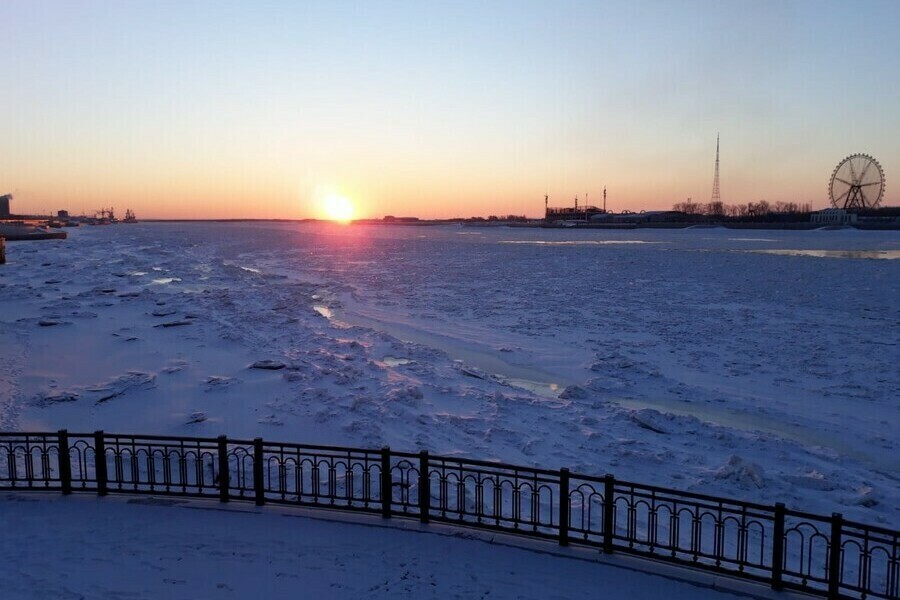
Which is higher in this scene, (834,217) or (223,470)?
(834,217)

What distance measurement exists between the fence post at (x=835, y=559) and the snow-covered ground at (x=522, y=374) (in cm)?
319

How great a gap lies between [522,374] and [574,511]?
330 inches

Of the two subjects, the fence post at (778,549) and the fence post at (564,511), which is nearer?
the fence post at (778,549)

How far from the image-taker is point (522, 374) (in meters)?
17.3

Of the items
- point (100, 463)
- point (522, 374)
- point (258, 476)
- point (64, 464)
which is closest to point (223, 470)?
point (258, 476)

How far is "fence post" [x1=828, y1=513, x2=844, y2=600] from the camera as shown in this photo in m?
6.13

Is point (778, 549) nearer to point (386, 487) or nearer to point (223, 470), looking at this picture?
point (386, 487)

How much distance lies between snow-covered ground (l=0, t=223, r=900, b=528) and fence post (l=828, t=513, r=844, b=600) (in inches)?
126

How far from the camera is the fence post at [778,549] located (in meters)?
6.33

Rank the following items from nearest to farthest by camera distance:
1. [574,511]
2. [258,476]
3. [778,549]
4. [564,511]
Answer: [778,549], [564,511], [258,476], [574,511]

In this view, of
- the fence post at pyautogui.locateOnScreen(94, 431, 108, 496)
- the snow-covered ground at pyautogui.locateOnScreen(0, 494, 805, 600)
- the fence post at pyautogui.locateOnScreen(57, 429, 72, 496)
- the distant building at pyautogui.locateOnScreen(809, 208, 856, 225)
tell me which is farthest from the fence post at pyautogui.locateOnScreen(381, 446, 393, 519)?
the distant building at pyautogui.locateOnScreen(809, 208, 856, 225)

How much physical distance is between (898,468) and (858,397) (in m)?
4.17

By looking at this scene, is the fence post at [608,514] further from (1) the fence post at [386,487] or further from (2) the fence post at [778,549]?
(1) the fence post at [386,487]

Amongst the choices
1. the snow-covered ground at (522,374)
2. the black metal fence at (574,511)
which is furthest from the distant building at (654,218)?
the black metal fence at (574,511)
